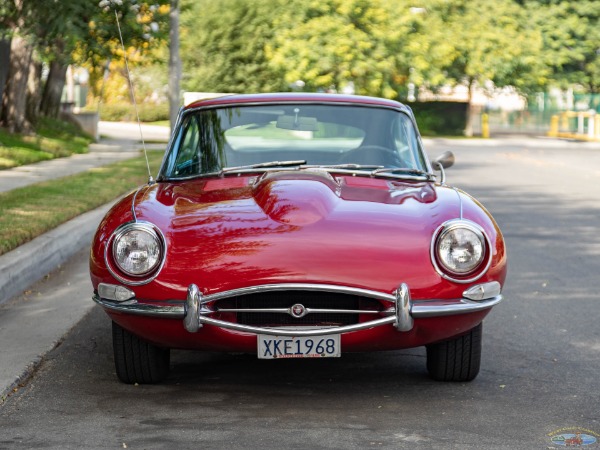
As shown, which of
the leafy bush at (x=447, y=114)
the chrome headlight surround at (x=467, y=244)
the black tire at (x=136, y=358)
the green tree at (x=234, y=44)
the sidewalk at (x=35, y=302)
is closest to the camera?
the chrome headlight surround at (x=467, y=244)

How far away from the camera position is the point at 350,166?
22.4 feet

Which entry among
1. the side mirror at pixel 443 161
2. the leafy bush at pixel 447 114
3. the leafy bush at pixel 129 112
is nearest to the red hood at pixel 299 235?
the side mirror at pixel 443 161

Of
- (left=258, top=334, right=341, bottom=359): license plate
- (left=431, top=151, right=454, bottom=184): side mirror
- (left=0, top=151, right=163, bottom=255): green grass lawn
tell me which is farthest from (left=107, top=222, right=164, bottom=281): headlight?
(left=0, top=151, right=163, bottom=255): green grass lawn

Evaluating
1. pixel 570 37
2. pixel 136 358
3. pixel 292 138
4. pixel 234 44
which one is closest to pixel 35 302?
pixel 292 138

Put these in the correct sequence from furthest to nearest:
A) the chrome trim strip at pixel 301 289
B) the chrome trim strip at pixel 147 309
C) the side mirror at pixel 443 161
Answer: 1. the side mirror at pixel 443 161
2. the chrome trim strip at pixel 147 309
3. the chrome trim strip at pixel 301 289

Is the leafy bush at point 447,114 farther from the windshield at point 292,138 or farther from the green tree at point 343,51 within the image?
the windshield at point 292,138

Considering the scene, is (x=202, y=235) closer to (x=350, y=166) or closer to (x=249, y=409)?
(x=249, y=409)

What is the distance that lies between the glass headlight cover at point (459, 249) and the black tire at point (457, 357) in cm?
41

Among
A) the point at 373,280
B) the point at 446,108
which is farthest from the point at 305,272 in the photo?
the point at 446,108

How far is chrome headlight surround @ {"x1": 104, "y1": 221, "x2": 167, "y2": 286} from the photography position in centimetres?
563

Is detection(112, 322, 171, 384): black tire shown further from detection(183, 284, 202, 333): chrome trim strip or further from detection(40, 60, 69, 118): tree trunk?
detection(40, 60, 69, 118): tree trunk

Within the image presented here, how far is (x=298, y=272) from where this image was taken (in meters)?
5.46

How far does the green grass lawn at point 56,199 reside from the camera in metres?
10.8

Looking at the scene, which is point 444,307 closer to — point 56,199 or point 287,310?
point 287,310
